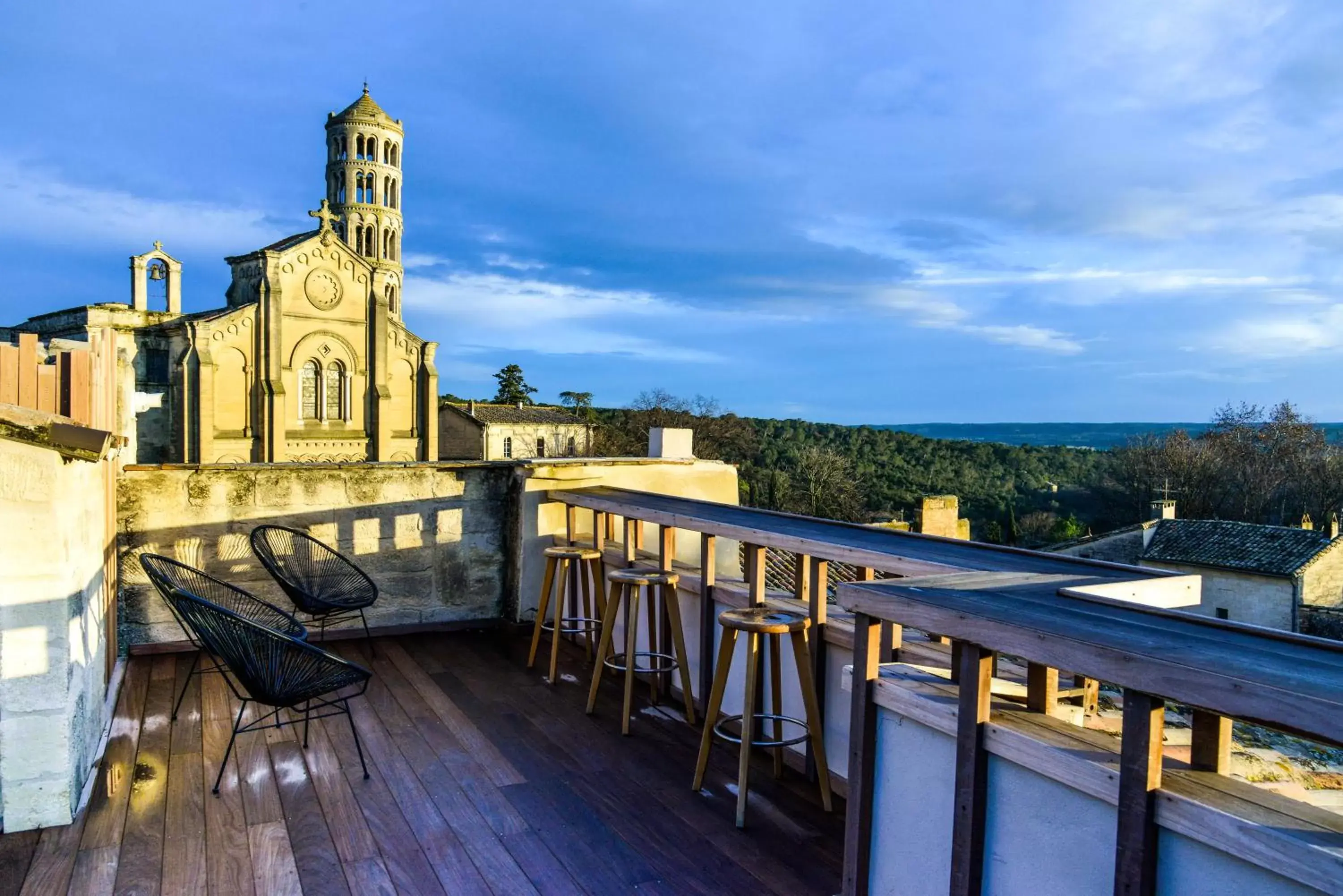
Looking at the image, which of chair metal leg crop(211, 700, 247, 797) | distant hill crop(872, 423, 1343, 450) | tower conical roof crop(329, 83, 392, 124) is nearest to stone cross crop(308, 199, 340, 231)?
tower conical roof crop(329, 83, 392, 124)

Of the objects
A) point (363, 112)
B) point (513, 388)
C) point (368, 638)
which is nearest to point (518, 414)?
point (513, 388)

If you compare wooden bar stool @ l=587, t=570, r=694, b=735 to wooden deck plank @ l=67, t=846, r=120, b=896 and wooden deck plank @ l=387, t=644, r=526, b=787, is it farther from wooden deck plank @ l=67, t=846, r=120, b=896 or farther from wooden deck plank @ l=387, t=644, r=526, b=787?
wooden deck plank @ l=67, t=846, r=120, b=896

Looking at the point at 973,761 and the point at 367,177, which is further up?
the point at 367,177

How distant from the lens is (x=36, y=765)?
252 centimetres

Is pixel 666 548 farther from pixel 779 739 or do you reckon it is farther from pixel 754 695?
pixel 754 695

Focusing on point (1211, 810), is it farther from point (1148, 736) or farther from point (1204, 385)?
point (1204, 385)

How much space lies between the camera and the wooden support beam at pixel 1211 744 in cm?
138

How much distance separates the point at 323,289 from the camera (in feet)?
93.1

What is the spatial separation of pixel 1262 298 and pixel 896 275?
474 inches

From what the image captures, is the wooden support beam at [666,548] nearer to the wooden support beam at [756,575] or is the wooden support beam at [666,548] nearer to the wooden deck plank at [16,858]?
the wooden support beam at [756,575]

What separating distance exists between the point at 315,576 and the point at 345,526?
16.2 inches

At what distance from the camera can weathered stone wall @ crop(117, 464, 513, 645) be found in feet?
14.5

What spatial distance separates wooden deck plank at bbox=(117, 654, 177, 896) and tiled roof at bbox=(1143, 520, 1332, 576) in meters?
24.1

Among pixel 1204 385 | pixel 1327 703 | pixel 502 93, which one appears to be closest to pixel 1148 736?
pixel 1327 703
